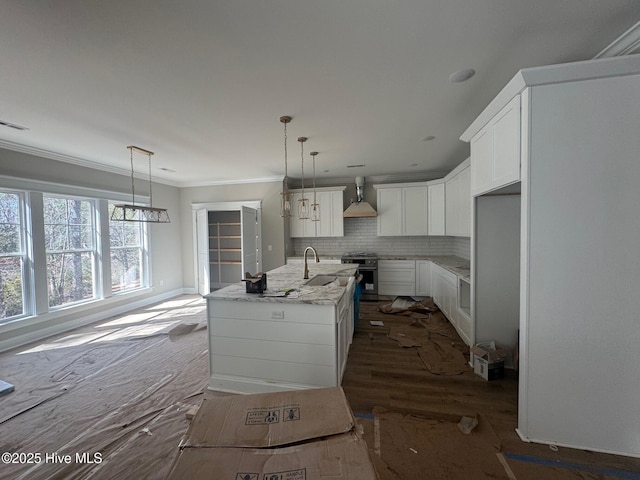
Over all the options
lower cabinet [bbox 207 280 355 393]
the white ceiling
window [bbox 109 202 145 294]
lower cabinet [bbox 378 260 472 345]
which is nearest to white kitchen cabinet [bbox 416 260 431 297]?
lower cabinet [bbox 378 260 472 345]

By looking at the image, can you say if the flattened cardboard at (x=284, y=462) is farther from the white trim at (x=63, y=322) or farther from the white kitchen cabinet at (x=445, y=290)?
the white trim at (x=63, y=322)

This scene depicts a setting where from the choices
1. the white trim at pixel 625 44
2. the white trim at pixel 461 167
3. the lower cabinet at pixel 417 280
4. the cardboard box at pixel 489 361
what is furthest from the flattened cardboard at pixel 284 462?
the white trim at pixel 461 167

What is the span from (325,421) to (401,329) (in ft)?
10.7

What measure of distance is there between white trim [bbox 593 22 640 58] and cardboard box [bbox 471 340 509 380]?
2530 millimetres

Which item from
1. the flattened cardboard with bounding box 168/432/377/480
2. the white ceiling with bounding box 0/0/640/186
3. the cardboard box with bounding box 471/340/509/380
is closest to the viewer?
the flattened cardboard with bounding box 168/432/377/480

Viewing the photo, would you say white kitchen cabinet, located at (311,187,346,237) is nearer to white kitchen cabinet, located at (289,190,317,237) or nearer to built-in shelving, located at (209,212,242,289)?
white kitchen cabinet, located at (289,190,317,237)

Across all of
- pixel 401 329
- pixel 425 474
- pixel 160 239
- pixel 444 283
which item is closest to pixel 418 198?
pixel 444 283

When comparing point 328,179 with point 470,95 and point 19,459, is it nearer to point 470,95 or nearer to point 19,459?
point 470,95

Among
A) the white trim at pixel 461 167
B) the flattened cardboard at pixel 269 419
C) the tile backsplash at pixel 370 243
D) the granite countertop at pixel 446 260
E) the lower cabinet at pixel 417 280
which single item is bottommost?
the lower cabinet at pixel 417 280

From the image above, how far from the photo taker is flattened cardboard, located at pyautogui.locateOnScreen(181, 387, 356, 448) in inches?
30.5

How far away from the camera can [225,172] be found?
5.17m

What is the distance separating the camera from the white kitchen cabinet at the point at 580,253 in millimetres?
1568

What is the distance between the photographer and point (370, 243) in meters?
5.95

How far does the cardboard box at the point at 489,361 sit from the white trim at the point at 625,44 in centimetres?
253
